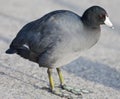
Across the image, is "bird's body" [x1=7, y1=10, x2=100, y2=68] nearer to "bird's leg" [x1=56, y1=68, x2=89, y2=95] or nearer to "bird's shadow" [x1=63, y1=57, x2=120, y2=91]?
"bird's leg" [x1=56, y1=68, x2=89, y2=95]

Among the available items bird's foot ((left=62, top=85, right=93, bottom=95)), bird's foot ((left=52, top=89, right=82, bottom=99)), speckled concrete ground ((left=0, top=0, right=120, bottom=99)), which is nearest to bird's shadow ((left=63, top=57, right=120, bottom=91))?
speckled concrete ground ((left=0, top=0, right=120, bottom=99))

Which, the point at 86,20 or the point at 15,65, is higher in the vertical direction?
the point at 86,20

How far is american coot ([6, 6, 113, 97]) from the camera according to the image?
650 cm

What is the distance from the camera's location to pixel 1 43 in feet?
29.2

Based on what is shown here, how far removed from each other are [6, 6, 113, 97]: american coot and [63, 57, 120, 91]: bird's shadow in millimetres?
992

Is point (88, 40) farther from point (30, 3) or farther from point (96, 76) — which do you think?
point (30, 3)

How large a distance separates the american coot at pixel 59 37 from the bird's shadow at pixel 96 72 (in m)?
0.99

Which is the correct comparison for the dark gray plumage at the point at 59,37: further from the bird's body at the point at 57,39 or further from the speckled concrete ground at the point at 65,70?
the speckled concrete ground at the point at 65,70

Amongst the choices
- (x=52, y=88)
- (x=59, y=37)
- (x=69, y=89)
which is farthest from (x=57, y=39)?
(x=69, y=89)

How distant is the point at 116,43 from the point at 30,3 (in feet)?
9.01

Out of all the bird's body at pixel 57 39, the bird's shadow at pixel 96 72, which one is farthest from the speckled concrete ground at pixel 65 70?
the bird's body at pixel 57 39

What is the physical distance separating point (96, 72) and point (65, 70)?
44 cm

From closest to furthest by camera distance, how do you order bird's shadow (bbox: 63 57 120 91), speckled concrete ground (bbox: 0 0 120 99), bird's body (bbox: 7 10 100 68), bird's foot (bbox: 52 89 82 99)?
bird's body (bbox: 7 10 100 68)
bird's foot (bbox: 52 89 82 99)
speckled concrete ground (bbox: 0 0 120 99)
bird's shadow (bbox: 63 57 120 91)

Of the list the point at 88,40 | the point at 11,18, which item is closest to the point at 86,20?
the point at 88,40
